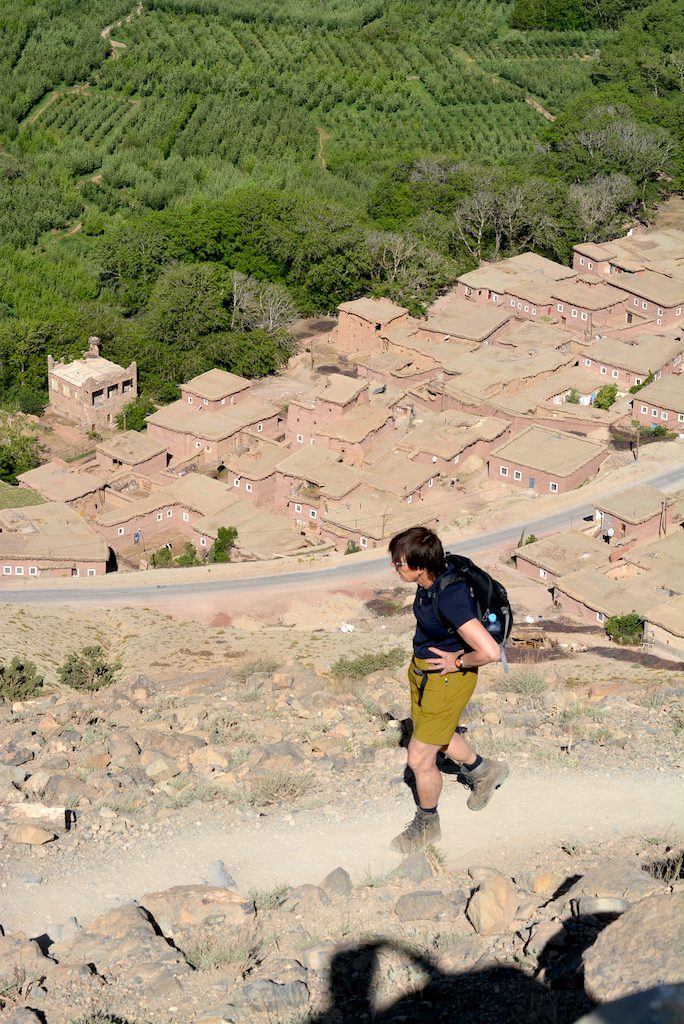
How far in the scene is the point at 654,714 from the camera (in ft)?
45.8

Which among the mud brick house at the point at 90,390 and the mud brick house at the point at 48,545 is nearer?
the mud brick house at the point at 48,545

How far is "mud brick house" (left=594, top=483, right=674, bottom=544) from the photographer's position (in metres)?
30.4

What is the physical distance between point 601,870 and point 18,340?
37533 mm

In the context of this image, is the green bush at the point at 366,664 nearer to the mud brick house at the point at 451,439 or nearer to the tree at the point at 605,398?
the mud brick house at the point at 451,439

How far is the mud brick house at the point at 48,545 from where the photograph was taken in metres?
31.3

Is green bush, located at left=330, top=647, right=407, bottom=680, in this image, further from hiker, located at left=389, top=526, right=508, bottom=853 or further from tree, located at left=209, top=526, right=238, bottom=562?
tree, located at left=209, top=526, right=238, bottom=562

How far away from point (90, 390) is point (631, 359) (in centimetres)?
1629

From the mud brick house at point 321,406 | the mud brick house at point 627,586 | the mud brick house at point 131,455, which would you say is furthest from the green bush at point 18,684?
the mud brick house at point 321,406

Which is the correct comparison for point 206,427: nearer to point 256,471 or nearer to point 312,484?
point 256,471

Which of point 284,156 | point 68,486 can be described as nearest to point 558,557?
point 68,486

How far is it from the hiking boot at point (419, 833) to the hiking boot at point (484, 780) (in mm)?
493

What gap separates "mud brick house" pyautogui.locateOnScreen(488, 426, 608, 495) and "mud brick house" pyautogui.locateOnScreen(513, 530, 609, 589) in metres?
4.17

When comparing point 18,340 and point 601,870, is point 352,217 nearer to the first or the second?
point 18,340

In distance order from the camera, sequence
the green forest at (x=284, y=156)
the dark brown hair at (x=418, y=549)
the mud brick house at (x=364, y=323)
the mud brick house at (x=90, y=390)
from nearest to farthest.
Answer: the dark brown hair at (x=418, y=549)
the mud brick house at (x=90, y=390)
the mud brick house at (x=364, y=323)
the green forest at (x=284, y=156)
